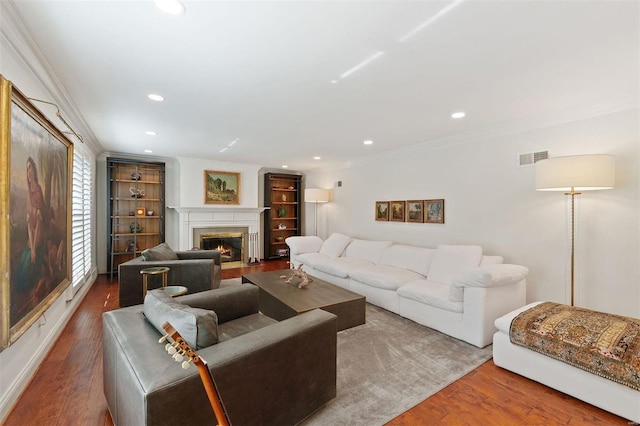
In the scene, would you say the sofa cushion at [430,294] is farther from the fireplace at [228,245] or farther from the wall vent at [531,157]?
the fireplace at [228,245]

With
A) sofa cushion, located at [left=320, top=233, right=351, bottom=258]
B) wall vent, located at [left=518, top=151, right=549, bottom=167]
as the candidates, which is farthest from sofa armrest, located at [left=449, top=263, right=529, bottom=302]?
sofa cushion, located at [left=320, top=233, right=351, bottom=258]

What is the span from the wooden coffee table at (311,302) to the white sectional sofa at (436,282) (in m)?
0.65

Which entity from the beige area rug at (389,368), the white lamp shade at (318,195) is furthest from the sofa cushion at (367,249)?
the beige area rug at (389,368)

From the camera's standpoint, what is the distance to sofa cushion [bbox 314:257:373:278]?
4.48 metres

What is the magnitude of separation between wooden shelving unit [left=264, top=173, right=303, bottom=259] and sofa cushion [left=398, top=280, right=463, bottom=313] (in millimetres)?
4746

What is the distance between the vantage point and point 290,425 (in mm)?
1610

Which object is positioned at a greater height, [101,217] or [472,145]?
[472,145]

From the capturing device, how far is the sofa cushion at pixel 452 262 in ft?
11.6

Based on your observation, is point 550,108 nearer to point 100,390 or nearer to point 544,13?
point 544,13

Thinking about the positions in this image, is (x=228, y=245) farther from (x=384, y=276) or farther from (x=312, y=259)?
(x=384, y=276)

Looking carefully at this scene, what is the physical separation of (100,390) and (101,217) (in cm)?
474

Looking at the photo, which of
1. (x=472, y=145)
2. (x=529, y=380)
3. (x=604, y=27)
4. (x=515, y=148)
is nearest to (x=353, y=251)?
(x=472, y=145)

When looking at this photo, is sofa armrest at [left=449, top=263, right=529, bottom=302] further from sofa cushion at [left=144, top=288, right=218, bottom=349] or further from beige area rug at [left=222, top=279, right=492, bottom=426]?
sofa cushion at [left=144, top=288, right=218, bottom=349]

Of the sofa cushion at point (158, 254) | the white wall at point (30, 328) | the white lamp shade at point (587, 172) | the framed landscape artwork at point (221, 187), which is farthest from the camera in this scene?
the framed landscape artwork at point (221, 187)
